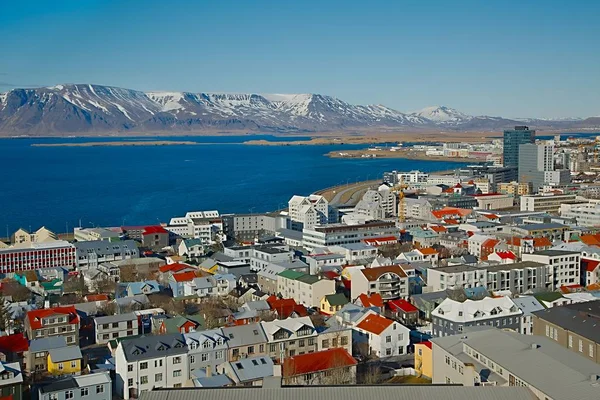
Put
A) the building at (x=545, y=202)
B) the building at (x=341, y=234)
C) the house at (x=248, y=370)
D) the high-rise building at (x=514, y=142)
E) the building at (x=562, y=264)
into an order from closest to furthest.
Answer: the house at (x=248, y=370) → the building at (x=562, y=264) → the building at (x=341, y=234) → the building at (x=545, y=202) → the high-rise building at (x=514, y=142)

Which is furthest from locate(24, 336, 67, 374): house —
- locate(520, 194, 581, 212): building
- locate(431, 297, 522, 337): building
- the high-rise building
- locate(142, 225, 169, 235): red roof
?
the high-rise building

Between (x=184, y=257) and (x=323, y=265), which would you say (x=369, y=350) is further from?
(x=184, y=257)

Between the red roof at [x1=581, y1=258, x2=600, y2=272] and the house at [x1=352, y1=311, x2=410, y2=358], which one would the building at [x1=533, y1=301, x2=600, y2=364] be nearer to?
the house at [x1=352, y1=311, x2=410, y2=358]

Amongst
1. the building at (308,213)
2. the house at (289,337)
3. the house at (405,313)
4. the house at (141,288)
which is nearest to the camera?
the house at (289,337)

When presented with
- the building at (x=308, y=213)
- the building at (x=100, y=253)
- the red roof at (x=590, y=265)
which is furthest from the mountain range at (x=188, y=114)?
the red roof at (x=590, y=265)

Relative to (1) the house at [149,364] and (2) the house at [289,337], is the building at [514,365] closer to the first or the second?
(2) the house at [289,337]
